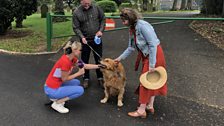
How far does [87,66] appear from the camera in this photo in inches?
206

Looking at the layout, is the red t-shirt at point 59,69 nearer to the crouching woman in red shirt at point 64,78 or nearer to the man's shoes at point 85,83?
the crouching woman in red shirt at point 64,78

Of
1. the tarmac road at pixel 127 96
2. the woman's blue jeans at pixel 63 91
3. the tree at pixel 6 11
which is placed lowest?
the tarmac road at pixel 127 96

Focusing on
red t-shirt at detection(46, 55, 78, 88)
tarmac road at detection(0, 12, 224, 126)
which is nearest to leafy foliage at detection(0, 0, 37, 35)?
tarmac road at detection(0, 12, 224, 126)

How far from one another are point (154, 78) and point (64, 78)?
1404 mm

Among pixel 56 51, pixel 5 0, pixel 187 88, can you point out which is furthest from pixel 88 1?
pixel 5 0

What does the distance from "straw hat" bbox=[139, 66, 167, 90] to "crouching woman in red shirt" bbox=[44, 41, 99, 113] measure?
1.02m

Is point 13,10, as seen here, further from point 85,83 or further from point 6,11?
point 85,83

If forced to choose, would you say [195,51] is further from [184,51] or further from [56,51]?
[56,51]

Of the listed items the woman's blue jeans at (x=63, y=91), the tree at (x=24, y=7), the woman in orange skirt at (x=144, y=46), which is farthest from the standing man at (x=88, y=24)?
the tree at (x=24, y=7)

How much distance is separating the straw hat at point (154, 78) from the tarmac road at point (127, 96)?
0.57 meters

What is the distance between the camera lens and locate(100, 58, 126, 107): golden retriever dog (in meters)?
5.13

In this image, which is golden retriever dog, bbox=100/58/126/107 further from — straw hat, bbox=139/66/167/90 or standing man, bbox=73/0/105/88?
standing man, bbox=73/0/105/88

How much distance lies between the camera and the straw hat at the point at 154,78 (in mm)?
4742

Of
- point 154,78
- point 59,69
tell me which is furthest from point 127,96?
point 59,69
